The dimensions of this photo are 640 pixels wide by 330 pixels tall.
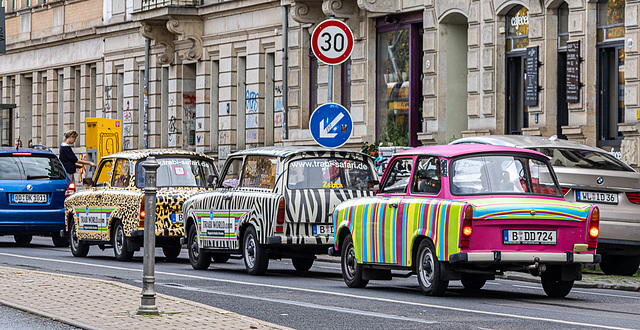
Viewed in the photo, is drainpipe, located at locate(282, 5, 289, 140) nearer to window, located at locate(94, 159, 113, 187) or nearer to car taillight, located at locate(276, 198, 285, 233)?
window, located at locate(94, 159, 113, 187)

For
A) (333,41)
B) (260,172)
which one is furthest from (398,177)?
(333,41)

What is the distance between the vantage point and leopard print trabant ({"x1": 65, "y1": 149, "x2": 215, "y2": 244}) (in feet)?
71.5

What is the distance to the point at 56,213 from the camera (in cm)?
2673

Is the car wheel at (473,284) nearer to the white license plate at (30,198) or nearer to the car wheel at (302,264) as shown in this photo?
the car wheel at (302,264)

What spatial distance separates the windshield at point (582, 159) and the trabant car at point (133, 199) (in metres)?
5.15

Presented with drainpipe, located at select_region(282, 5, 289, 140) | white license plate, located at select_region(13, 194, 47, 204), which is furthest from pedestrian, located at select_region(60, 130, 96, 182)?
drainpipe, located at select_region(282, 5, 289, 140)

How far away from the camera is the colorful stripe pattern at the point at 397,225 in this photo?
14656 millimetres

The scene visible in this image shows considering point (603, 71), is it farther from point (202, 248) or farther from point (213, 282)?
point (213, 282)

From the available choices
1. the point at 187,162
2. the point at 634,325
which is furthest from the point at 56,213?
the point at 634,325

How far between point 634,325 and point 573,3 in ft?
54.8

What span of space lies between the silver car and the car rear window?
11.0m

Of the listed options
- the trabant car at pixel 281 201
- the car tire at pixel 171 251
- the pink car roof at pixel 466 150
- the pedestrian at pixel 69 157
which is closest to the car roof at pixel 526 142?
the trabant car at pixel 281 201

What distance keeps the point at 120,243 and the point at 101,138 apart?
19304mm

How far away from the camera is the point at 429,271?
49.8 ft
